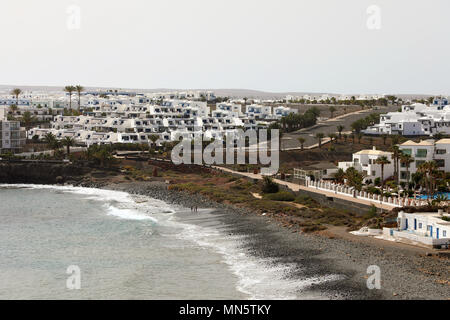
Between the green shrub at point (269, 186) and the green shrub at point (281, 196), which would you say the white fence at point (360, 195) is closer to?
the green shrub at point (281, 196)

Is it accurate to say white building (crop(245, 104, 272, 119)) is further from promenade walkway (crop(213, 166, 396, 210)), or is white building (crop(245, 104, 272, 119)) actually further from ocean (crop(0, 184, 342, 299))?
ocean (crop(0, 184, 342, 299))

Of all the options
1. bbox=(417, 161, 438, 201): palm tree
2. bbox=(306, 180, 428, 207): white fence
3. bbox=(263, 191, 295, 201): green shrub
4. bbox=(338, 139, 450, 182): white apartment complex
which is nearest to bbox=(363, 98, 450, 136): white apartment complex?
bbox=(338, 139, 450, 182): white apartment complex

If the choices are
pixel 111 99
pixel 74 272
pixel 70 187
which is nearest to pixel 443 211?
pixel 74 272

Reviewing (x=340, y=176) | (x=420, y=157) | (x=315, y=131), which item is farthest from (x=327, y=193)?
(x=315, y=131)

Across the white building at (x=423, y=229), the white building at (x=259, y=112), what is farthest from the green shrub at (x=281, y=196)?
the white building at (x=259, y=112)

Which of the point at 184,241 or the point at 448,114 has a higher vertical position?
the point at 448,114
